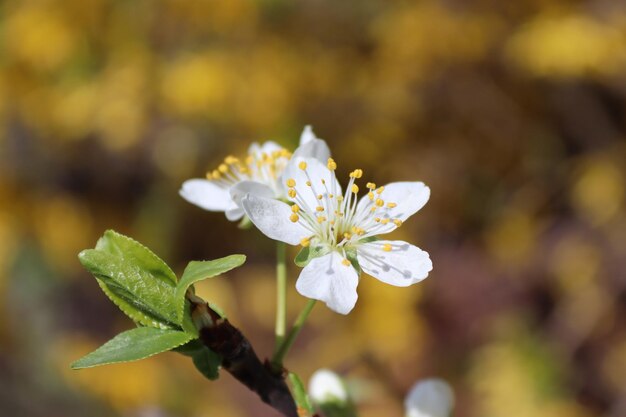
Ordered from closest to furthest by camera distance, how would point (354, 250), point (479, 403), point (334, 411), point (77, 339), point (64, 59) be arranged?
point (354, 250)
point (334, 411)
point (479, 403)
point (64, 59)
point (77, 339)

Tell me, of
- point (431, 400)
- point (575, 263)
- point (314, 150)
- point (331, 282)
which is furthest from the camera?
point (575, 263)

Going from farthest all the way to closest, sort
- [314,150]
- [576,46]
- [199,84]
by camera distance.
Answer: [199,84] → [576,46] → [314,150]

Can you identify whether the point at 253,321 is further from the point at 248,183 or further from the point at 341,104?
the point at 248,183

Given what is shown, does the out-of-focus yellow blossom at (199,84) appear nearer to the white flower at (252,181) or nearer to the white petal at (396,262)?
the white flower at (252,181)

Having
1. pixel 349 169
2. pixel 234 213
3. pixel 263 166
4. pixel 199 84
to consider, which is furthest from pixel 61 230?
pixel 234 213

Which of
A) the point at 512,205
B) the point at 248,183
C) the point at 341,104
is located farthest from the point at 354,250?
the point at 512,205

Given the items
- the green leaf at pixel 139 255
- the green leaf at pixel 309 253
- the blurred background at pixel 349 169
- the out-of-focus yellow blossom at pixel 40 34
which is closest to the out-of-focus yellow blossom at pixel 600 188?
the blurred background at pixel 349 169

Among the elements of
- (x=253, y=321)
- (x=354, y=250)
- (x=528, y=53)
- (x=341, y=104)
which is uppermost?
(x=528, y=53)

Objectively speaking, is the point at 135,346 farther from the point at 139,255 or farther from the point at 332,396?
the point at 332,396
